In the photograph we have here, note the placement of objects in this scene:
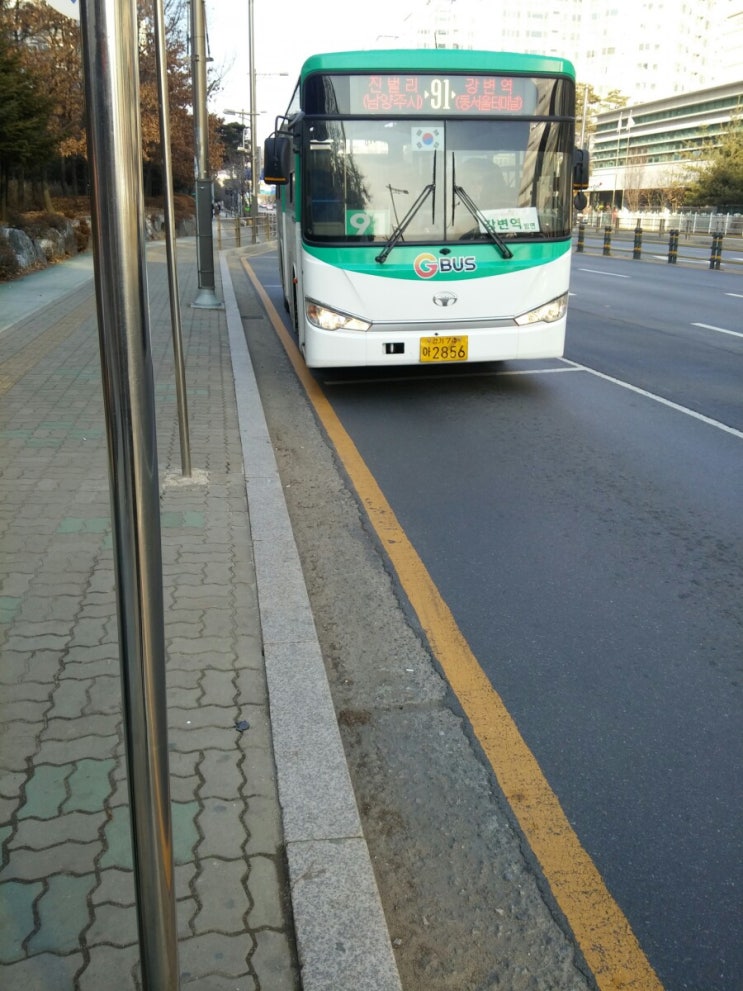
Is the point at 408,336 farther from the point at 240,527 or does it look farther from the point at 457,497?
the point at 240,527

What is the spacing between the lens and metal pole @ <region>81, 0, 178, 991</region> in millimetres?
1421

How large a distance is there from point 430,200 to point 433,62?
118cm

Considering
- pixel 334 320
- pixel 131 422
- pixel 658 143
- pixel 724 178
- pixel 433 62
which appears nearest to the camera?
pixel 131 422

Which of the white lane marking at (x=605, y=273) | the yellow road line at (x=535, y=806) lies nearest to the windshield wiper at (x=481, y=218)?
the yellow road line at (x=535, y=806)

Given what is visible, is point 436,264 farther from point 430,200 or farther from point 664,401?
point 664,401

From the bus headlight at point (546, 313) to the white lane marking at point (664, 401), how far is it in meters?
1.20

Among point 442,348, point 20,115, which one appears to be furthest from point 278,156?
point 20,115

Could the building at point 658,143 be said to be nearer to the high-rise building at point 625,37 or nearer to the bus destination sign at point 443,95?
the high-rise building at point 625,37

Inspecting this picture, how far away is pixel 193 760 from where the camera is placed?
3.08m

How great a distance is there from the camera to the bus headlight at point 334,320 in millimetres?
8672

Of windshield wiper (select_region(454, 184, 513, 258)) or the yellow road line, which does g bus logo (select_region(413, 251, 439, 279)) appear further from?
the yellow road line

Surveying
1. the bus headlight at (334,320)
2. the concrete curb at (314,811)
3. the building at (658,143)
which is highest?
the building at (658,143)

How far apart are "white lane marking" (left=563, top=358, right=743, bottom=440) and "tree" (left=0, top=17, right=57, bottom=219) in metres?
15.7

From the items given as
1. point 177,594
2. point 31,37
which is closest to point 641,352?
point 177,594
